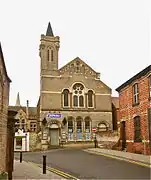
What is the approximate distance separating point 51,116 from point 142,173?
88.4ft

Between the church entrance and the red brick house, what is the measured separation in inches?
582

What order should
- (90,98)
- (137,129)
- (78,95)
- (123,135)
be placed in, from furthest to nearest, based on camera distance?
(90,98) < (78,95) < (123,135) < (137,129)

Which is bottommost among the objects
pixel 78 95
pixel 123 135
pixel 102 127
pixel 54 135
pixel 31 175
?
pixel 31 175

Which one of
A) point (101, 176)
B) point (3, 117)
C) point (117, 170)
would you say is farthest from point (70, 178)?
point (3, 117)

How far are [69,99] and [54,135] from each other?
6029mm

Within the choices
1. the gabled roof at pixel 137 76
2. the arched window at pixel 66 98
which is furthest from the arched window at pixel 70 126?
the gabled roof at pixel 137 76

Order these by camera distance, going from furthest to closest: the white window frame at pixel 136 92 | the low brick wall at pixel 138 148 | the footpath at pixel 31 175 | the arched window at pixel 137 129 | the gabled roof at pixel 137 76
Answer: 1. the white window frame at pixel 136 92
2. the arched window at pixel 137 129
3. the gabled roof at pixel 137 76
4. the low brick wall at pixel 138 148
5. the footpath at pixel 31 175

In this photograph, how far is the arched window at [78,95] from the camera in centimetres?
4031

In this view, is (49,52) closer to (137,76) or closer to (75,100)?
(75,100)

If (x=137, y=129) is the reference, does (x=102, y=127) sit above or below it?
below

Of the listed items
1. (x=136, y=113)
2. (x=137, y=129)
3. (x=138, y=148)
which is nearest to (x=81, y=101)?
(x=136, y=113)

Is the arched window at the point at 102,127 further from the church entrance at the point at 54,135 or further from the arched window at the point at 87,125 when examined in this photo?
the church entrance at the point at 54,135

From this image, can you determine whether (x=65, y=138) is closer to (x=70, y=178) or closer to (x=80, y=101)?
(x=80, y=101)

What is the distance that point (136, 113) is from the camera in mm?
21469
